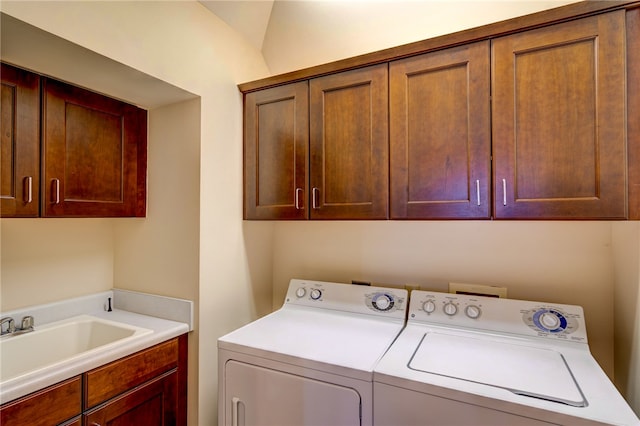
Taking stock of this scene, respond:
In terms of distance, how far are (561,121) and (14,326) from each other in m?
2.49

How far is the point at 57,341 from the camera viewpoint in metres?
1.61

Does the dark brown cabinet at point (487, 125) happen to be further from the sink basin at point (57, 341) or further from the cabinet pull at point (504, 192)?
the sink basin at point (57, 341)

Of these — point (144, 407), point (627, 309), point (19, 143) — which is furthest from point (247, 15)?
point (627, 309)

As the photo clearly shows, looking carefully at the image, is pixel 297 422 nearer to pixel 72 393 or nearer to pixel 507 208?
pixel 72 393

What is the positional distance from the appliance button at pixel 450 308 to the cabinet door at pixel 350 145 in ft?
1.73

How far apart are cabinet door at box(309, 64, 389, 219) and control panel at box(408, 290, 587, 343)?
1.67ft

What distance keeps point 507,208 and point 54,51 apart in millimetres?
1851

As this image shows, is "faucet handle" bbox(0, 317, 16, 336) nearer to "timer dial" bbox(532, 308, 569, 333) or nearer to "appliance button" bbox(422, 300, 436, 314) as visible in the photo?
"appliance button" bbox(422, 300, 436, 314)

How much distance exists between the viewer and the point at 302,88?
5.65 feet

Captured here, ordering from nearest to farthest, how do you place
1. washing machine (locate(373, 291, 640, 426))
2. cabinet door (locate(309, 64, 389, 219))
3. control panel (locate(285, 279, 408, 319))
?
washing machine (locate(373, 291, 640, 426)) → cabinet door (locate(309, 64, 389, 219)) → control panel (locate(285, 279, 408, 319))

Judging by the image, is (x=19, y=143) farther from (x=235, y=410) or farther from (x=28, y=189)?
(x=235, y=410)

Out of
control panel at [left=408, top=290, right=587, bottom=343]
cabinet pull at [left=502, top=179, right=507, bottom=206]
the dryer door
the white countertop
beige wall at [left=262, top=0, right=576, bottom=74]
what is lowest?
the dryer door

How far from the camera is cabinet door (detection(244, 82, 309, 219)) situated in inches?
67.8

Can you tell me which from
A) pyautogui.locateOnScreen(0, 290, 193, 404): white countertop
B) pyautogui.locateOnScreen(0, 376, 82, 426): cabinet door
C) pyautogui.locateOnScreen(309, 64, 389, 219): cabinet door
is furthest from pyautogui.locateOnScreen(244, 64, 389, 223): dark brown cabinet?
pyautogui.locateOnScreen(0, 376, 82, 426): cabinet door
